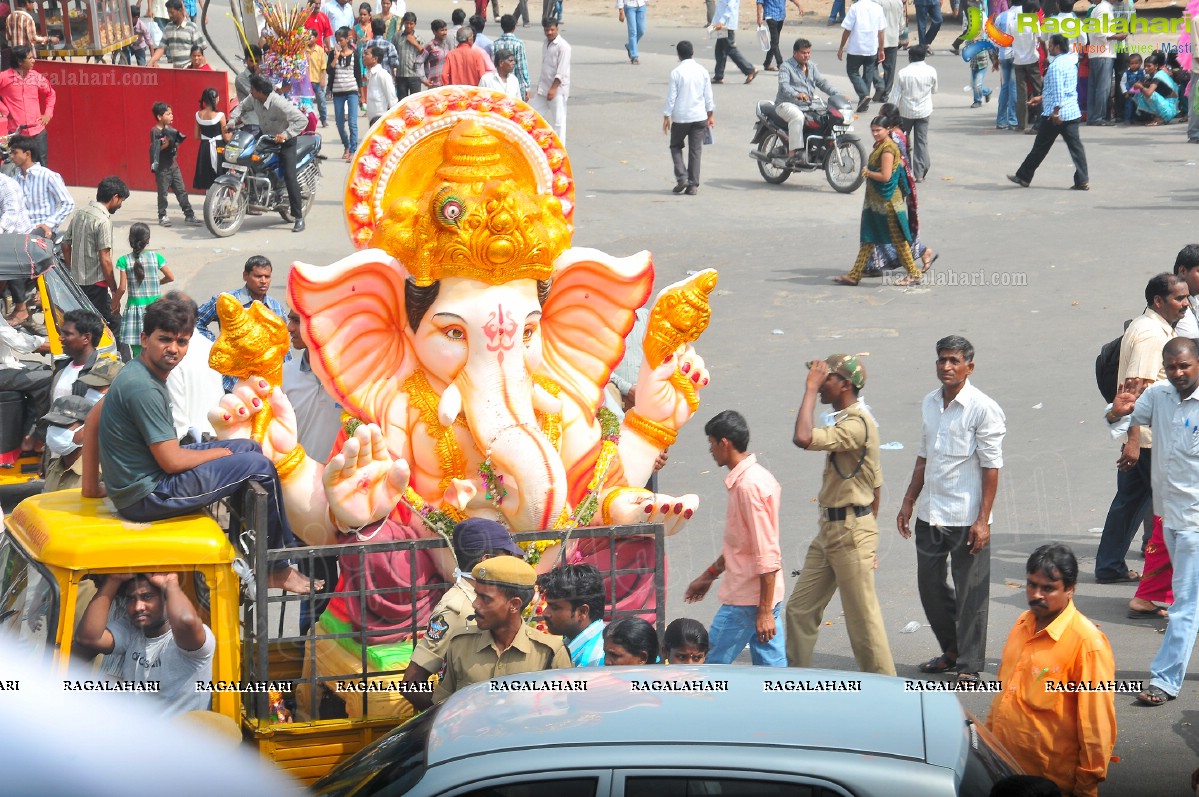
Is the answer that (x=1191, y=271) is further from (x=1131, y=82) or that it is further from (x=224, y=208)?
(x=1131, y=82)

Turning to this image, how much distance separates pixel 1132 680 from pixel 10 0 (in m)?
20.5

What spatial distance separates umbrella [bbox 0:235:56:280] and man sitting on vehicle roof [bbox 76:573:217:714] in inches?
231

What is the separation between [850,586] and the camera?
6727mm

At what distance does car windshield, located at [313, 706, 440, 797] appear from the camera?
12.6ft

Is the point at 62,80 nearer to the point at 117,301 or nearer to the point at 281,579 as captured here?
the point at 117,301

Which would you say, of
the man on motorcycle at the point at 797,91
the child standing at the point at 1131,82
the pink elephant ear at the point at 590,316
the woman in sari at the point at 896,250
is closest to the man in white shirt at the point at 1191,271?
the pink elephant ear at the point at 590,316

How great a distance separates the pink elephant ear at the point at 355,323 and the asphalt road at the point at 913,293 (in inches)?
98.2

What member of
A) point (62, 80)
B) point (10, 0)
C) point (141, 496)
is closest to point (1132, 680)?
point (141, 496)

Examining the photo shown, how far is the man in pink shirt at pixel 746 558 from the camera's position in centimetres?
648

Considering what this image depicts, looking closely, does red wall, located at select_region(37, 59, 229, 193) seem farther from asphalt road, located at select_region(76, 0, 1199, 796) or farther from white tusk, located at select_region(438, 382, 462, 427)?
white tusk, located at select_region(438, 382, 462, 427)

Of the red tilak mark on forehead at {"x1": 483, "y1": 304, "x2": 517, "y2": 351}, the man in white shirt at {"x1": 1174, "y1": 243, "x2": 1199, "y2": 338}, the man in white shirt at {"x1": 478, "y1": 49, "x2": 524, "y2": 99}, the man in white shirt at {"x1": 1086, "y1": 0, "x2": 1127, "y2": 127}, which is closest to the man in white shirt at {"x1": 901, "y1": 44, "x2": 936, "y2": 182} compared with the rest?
A: the man in white shirt at {"x1": 1086, "y1": 0, "x2": 1127, "y2": 127}

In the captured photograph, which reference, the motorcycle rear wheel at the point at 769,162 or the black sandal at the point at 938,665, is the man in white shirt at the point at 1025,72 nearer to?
the motorcycle rear wheel at the point at 769,162

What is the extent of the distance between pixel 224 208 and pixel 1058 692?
42.9 feet

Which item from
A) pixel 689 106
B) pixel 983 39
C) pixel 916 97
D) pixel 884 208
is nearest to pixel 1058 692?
pixel 884 208
